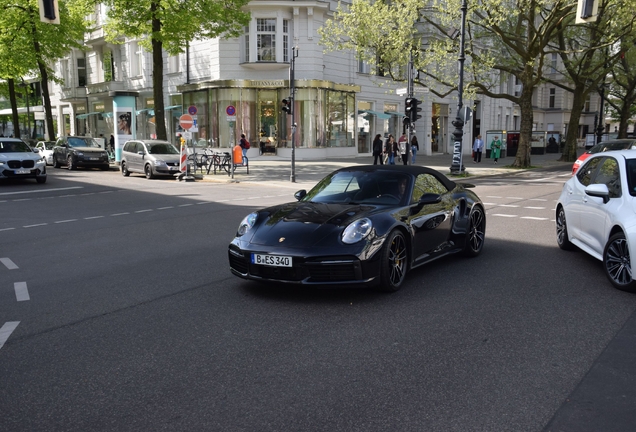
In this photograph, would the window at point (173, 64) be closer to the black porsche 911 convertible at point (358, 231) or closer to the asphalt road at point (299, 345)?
the asphalt road at point (299, 345)

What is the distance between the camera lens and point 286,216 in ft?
21.6

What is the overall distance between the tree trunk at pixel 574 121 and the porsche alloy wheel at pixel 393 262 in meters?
32.9

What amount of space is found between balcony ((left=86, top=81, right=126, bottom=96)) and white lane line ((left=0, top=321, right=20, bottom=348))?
4287cm

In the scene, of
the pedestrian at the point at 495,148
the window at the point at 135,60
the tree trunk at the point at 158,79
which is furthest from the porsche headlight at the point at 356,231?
the window at the point at 135,60

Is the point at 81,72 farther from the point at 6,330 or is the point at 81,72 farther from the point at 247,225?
the point at 6,330

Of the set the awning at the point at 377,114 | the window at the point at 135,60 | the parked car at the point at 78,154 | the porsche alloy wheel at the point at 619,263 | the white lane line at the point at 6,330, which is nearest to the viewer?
the white lane line at the point at 6,330

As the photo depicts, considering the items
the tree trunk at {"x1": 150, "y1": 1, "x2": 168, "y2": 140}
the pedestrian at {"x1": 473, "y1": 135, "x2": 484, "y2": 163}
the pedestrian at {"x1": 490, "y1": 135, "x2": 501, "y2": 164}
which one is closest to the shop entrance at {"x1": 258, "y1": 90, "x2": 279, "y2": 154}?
the tree trunk at {"x1": 150, "y1": 1, "x2": 168, "y2": 140}

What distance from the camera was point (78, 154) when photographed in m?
29.6

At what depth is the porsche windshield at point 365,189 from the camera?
6992 mm

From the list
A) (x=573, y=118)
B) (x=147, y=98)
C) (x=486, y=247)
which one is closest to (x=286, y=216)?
(x=486, y=247)

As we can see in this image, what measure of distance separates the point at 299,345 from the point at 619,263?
12.8 ft

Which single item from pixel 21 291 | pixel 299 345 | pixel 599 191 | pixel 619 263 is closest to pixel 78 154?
pixel 21 291

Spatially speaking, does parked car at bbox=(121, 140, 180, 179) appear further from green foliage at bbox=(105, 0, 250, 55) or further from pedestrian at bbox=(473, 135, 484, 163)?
pedestrian at bbox=(473, 135, 484, 163)

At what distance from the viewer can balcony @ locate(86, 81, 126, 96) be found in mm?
45406
